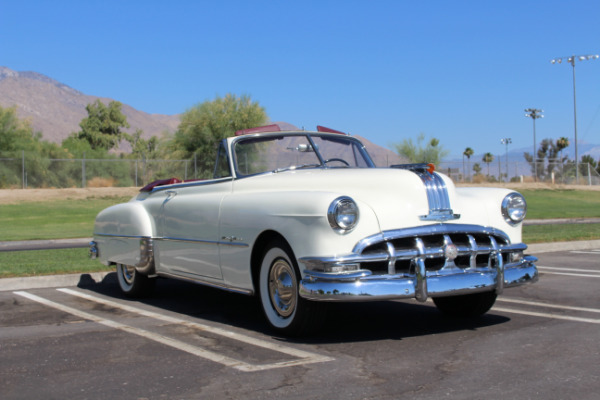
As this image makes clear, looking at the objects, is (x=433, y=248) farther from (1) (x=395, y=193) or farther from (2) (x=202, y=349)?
→ (2) (x=202, y=349)

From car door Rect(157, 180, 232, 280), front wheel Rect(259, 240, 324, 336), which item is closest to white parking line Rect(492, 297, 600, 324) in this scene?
front wheel Rect(259, 240, 324, 336)

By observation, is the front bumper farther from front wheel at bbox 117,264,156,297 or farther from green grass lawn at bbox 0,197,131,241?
green grass lawn at bbox 0,197,131,241

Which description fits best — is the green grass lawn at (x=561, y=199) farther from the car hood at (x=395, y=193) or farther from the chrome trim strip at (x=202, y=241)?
the car hood at (x=395, y=193)

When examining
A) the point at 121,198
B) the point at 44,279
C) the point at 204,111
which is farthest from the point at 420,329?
the point at 204,111

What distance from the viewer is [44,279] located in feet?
29.3

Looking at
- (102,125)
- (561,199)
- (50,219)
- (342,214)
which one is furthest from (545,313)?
(102,125)

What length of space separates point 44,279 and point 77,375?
4786mm

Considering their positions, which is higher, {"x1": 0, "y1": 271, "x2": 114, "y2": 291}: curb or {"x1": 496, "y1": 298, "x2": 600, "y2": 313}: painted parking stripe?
{"x1": 0, "y1": 271, "x2": 114, "y2": 291}: curb

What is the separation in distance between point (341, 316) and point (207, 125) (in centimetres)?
4107

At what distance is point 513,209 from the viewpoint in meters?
5.88

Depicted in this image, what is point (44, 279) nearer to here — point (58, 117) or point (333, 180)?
point (333, 180)

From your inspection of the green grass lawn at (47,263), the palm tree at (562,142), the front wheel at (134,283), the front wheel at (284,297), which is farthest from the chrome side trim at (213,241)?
the palm tree at (562,142)

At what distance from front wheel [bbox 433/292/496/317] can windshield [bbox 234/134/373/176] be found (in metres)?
1.69

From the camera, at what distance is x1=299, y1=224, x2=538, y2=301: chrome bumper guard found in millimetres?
4953
